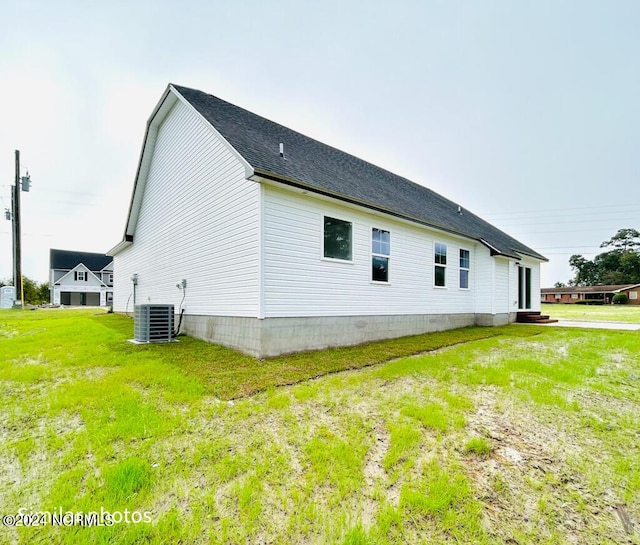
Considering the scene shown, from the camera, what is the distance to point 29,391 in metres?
4.56

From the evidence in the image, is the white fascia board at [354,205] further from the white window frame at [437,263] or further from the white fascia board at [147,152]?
the white fascia board at [147,152]

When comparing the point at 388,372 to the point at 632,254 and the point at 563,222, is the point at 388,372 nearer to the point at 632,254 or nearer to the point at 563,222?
the point at 563,222

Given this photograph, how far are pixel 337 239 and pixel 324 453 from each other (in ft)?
18.6

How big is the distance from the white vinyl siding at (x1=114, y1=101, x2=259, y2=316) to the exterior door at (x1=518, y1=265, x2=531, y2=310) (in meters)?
14.0

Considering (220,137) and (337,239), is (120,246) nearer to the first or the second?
(220,137)

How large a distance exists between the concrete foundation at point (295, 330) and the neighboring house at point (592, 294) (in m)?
59.6

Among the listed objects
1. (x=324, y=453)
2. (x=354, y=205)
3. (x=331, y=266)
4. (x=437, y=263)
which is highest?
(x=354, y=205)

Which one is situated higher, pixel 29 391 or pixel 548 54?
pixel 548 54

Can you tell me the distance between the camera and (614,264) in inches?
2302

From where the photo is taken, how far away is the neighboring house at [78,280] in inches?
1414

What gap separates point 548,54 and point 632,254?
6453 cm

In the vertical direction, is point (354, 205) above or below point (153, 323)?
above

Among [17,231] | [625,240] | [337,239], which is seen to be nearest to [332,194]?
[337,239]

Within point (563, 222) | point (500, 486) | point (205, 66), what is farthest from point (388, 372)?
point (563, 222)
